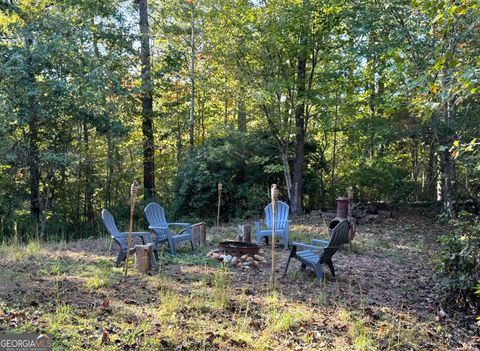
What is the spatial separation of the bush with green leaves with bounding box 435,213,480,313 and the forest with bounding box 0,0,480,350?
5.19 feet

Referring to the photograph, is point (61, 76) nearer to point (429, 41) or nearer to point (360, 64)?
point (360, 64)

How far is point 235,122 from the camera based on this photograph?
1172 cm

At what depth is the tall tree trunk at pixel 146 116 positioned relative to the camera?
36.3ft

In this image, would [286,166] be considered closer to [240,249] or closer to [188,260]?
[240,249]

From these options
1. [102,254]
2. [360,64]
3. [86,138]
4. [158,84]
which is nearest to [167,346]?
[102,254]

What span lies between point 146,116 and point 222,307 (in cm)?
878

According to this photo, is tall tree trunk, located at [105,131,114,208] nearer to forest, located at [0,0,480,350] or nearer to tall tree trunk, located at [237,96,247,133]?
forest, located at [0,0,480,350]

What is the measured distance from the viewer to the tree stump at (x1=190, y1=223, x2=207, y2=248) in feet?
19.9

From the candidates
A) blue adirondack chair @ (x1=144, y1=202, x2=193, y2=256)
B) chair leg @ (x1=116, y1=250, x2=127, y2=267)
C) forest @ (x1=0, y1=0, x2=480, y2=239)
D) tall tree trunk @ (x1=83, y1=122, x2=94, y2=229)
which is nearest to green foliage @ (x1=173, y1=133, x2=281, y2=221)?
forest @ (x1=0, y1=0, x2=480, y2=239)

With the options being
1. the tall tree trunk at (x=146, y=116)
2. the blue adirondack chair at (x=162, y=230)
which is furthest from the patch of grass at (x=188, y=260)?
the tall tree trunk at (x=146, y=116)

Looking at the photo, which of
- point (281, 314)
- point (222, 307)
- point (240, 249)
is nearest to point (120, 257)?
point (240, 249)

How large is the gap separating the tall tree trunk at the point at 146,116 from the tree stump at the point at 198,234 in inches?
212

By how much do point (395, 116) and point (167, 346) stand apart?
8.41 m

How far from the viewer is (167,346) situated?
2.63 metres
